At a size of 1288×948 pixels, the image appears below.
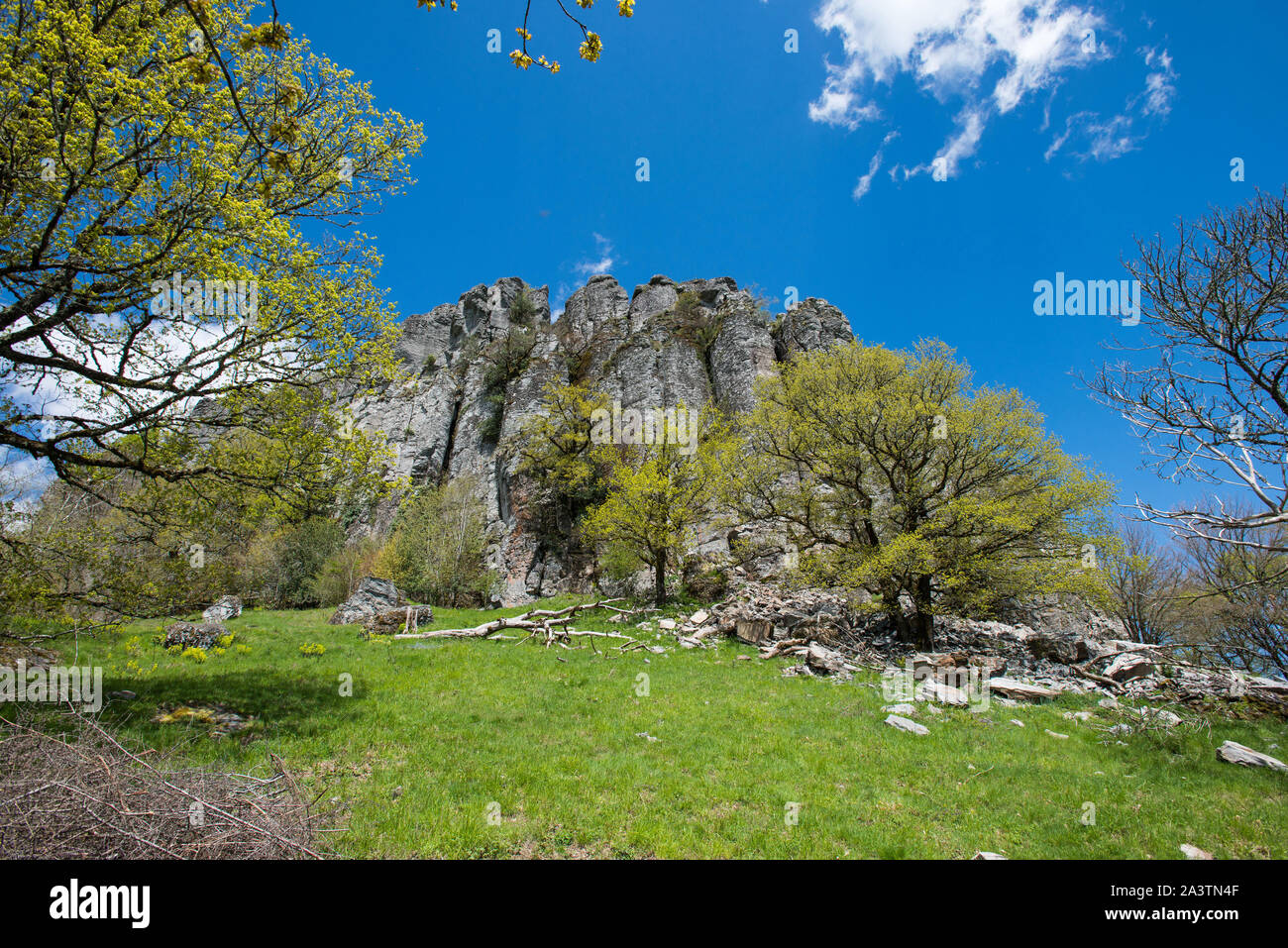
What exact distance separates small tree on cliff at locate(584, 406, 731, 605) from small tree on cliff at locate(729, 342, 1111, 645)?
257 centimetres

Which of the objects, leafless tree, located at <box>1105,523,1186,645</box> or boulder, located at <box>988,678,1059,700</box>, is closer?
boulder, located at <box>988,678,1059,700</box>

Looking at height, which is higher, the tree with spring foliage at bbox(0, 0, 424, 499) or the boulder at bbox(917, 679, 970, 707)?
the tree with spring foliage at bbox(0, 0, 424, 499)

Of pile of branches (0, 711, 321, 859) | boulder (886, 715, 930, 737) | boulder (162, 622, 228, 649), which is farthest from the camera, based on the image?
boulder (162, 622, 228, 649)

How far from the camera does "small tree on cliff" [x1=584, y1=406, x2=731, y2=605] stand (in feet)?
71.3

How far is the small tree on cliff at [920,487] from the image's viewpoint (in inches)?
580

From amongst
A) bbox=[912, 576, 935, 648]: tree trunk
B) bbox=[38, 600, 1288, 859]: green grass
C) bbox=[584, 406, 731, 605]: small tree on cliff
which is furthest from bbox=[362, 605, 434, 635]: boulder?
bbox=[912, 576, 935, 648]: tree trunk

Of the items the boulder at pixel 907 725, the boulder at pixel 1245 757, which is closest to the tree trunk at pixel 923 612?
the boulder at pixel 907 725

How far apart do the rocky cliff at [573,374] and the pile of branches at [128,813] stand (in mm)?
26087

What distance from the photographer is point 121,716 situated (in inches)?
291

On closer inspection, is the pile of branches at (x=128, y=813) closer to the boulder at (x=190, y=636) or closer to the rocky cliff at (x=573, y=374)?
the boulder at (x=190, y=636)

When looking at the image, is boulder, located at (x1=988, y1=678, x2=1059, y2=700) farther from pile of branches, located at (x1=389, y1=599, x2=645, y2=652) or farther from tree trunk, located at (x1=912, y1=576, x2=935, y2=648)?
pile of branches, located at (x1=389, y1=599, x2=645, y2=652)

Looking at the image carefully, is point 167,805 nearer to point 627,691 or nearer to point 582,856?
point 582,856
